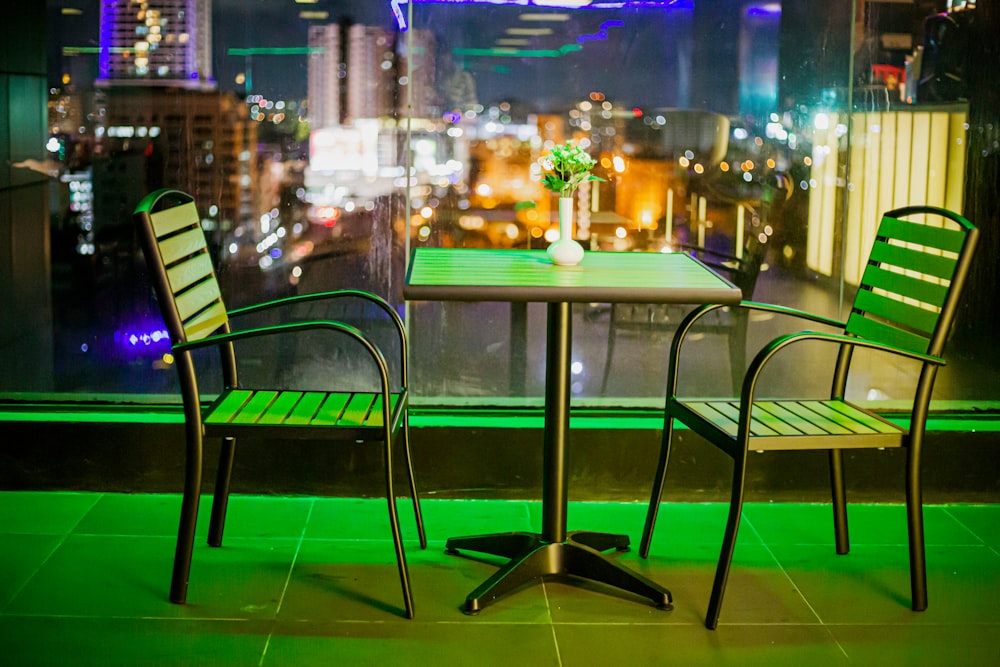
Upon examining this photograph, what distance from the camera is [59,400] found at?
4.32m

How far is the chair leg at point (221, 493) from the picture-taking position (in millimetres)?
3570

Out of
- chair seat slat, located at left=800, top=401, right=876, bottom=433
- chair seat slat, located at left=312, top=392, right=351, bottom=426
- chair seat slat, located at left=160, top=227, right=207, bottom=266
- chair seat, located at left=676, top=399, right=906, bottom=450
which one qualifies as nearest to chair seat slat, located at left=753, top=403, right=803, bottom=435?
chair seat, located at left=676, top=399, right=906, bottom=450

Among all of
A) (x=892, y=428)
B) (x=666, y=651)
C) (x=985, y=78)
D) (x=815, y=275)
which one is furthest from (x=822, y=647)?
(x=985, y=78)

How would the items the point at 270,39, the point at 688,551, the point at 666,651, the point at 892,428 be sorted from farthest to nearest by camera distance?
the point at 270,39
the point at 688,551
the point at 892,428
the point at 666,651

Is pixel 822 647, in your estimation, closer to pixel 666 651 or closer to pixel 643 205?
pixel 666 651

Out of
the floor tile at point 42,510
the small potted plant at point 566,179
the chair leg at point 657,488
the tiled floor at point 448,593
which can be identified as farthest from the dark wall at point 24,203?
the chair leg at point 657,488

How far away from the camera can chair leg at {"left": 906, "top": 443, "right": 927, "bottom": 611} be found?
323cm

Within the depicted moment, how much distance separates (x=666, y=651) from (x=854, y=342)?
0.95 m

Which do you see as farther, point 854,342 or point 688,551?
point 688,551

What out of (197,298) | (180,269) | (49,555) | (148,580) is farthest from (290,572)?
(180,269)

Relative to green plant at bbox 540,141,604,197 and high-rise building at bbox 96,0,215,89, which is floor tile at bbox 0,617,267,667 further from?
high-rise building at bbox 96,0,215,89

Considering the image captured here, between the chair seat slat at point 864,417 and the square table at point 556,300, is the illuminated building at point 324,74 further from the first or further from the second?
the chair seat slat at point 864,417

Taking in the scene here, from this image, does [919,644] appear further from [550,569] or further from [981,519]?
[981,519]

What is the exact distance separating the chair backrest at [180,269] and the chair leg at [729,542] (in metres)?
1.52
